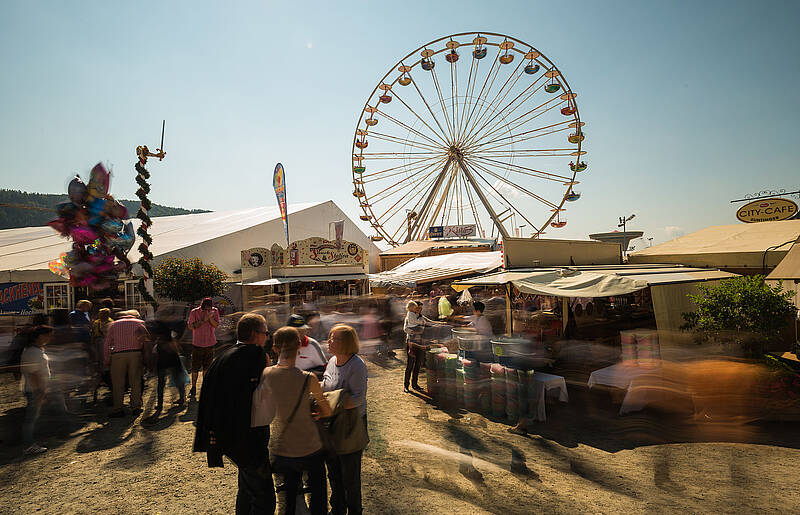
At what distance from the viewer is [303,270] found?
16656 millimetres

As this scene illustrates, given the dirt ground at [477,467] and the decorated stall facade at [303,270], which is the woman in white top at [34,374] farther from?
the decorated stall facade at [303,270]

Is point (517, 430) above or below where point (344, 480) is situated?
below

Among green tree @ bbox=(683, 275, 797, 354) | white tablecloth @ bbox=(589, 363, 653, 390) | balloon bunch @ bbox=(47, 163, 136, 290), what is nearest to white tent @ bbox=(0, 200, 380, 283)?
balloon bunch @ bbox=(47, 163, 136, 290)

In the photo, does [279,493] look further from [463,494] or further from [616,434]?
[616,434]

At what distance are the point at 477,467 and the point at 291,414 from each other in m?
2.13

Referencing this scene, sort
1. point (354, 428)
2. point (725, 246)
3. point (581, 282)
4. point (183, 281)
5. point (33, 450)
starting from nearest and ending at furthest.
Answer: point (354, 428) < point (33, 450) < point (581, 282) < point (725, 246) < point (183, 281)

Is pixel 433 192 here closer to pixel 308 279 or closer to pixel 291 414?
pixel 308 279

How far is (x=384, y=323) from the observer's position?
9.96 meters

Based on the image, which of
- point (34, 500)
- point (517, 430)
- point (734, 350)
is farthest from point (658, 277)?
point (34, 500)

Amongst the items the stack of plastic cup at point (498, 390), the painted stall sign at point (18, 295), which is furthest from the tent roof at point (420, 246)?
the stack of plastic cup at point (498, 390)

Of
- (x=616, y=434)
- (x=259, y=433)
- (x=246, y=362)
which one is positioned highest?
(x=246, y=362)

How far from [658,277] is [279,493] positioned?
559 cm

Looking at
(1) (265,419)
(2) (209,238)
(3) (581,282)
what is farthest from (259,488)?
(2) (209,238)

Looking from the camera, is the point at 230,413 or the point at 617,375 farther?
the point at 617,375
